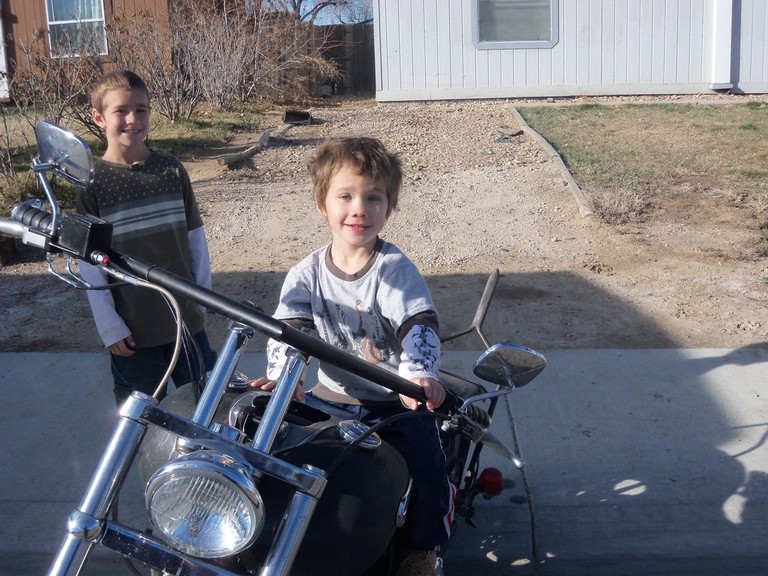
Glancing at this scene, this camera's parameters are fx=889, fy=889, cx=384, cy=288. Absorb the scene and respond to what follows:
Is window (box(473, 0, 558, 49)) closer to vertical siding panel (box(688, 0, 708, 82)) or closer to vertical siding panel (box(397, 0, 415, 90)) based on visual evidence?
vertical siding panel (box(397, 0, 415, 90))

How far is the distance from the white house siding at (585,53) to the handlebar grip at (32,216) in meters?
13.3

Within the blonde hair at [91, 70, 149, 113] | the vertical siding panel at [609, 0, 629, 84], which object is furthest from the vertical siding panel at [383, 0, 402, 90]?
the blonde hair at [91, 70, 149, 113]

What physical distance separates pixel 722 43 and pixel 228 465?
14.9m

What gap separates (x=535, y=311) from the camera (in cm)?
575

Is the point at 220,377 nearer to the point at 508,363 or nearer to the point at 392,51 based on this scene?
the point at 508,363

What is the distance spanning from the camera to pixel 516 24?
14.9m

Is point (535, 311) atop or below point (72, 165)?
below

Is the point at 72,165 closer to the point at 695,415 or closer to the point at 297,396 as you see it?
the point at 297,396

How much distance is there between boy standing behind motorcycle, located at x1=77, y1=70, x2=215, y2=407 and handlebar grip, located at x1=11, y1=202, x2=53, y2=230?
1249 mm

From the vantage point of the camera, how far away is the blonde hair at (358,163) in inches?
101

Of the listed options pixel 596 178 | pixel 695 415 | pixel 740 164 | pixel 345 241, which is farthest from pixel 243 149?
pixel 345 241

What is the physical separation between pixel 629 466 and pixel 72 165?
283 cm

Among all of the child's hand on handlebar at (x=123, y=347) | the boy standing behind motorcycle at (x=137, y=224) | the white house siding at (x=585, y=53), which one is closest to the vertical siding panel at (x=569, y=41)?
the white house siding at (x=585, y=53)

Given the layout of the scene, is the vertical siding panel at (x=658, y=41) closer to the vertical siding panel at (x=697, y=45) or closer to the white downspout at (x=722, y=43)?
the vertical siding panel at (x=697, y=45)
